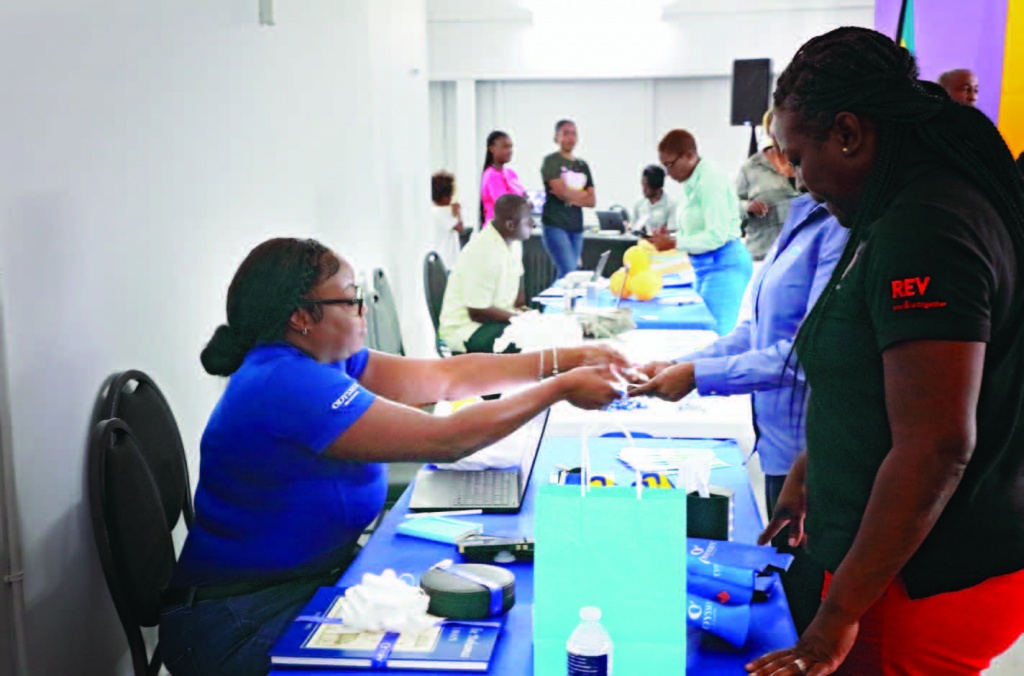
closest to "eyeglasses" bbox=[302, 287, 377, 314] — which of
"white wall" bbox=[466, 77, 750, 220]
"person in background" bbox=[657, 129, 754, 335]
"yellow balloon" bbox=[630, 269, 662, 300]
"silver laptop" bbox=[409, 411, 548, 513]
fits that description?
"silver laptop" bbox=[409, 411, 548, 513]

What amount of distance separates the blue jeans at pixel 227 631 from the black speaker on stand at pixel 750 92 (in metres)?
7.45

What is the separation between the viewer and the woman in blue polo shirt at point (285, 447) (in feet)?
5.87

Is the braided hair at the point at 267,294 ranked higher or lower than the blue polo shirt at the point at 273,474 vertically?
higher

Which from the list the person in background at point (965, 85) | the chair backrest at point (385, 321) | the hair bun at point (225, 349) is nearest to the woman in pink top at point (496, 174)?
the chair backrest at point (385, 321)

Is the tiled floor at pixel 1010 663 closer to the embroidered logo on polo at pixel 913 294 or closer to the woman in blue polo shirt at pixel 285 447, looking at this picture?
the woman in blue polo shirt at pixel 285 447

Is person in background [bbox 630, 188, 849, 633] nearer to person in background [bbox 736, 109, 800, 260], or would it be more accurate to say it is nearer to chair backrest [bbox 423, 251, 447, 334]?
chair backrest [bbox 423, 251, 447, 334]

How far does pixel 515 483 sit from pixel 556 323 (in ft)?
6.03

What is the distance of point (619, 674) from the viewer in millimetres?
1267

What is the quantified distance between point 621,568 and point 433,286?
4046mm

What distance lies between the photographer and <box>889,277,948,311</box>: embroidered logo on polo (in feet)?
3.73

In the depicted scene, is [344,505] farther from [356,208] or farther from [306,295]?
[356,208]

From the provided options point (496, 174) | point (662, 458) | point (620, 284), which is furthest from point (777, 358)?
point (496, 174)

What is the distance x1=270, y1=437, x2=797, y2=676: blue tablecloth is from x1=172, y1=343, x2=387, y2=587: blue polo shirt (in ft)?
0.49

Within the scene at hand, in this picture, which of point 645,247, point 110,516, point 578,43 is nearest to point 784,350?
point 110,516
